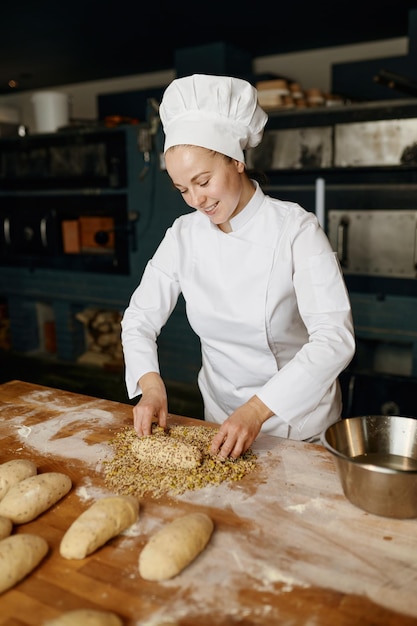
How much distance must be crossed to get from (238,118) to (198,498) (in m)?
1.03

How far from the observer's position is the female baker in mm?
1504

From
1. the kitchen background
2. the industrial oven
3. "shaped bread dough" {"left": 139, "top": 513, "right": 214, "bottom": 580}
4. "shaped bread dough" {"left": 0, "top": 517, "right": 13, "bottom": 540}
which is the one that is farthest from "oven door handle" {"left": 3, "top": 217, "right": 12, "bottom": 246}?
"shaped bread dough" {"left": 139, "top": 513, "right": 214, "bottom": 580}

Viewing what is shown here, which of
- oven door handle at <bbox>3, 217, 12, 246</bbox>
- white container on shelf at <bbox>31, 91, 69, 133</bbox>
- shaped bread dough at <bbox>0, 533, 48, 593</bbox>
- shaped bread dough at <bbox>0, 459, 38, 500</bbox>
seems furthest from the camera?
oven door handle at <bbox>3, 217, 12, 246</bbox>

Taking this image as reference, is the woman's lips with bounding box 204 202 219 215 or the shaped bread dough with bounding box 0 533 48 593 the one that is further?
the woman's lips with bounding box 204 202 219 215

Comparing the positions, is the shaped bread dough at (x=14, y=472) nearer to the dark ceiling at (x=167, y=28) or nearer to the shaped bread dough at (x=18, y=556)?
the shaped bread dough at (x=18, y=556)

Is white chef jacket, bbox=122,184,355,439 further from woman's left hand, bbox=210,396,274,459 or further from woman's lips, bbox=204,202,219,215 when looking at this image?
woman's lips, bbox=204,202,219,215

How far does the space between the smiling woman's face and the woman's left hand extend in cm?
57

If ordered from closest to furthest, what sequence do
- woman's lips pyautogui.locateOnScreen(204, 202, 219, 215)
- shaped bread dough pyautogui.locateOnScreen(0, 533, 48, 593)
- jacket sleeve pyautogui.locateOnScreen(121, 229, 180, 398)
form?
shaped bread dough pyautogui.locateOnScreen(0, 533, 48, 593)
woman's lips pyautogui.locateOnScreen(204, 202, 219, 215)
jacket sleeve pyautogui.locateOnScreen(121, 229, 180, 398)

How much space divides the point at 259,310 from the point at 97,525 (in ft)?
2.87

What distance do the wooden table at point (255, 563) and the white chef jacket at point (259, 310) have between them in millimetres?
269

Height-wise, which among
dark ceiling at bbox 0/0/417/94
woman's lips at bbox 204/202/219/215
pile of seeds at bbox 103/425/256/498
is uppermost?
dark ceiling at bbox 0/0/417/94

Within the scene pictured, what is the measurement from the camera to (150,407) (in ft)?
5.19

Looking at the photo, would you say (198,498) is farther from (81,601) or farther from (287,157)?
(287,157)

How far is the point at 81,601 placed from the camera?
951 mm
